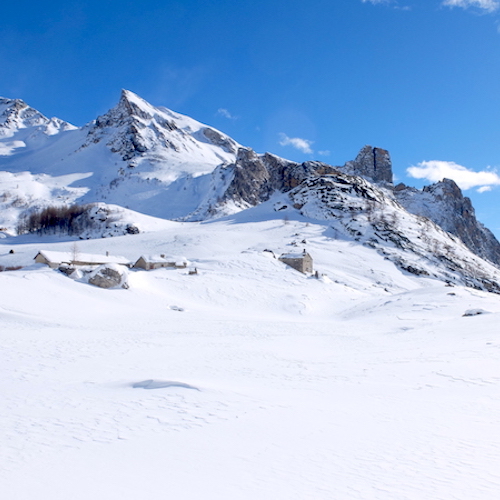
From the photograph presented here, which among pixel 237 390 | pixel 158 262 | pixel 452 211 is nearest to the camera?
pixel 237 390

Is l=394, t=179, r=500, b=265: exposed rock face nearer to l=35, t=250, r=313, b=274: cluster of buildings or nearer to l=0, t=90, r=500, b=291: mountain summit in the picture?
l=0, t=90, r=500, b=291: mountain summit

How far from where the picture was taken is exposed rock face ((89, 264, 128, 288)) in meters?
35.9

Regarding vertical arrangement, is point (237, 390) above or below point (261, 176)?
below

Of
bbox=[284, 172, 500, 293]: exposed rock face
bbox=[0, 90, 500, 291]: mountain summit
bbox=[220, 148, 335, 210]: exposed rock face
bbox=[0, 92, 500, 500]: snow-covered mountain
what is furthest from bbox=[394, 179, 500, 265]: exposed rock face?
bbox=[0, 92, 500, 500]: snow-covered mountain

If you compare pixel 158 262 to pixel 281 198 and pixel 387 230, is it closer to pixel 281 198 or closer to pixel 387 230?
pixel 387 230

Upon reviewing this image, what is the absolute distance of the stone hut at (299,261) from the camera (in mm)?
56875

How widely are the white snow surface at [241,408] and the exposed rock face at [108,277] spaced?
8.24m

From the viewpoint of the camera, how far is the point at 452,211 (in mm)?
170000

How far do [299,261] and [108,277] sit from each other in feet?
99.3

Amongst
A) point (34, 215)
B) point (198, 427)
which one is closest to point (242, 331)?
point (198, 427)

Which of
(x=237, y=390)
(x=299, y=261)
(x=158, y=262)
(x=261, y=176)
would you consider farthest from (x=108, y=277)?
(x=261, y=176)

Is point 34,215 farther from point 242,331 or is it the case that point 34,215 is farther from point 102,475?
point 102,475

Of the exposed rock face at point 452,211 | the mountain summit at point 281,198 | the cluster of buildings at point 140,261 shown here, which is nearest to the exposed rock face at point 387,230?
the mountain summit at point 281,198

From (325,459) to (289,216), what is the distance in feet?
324
